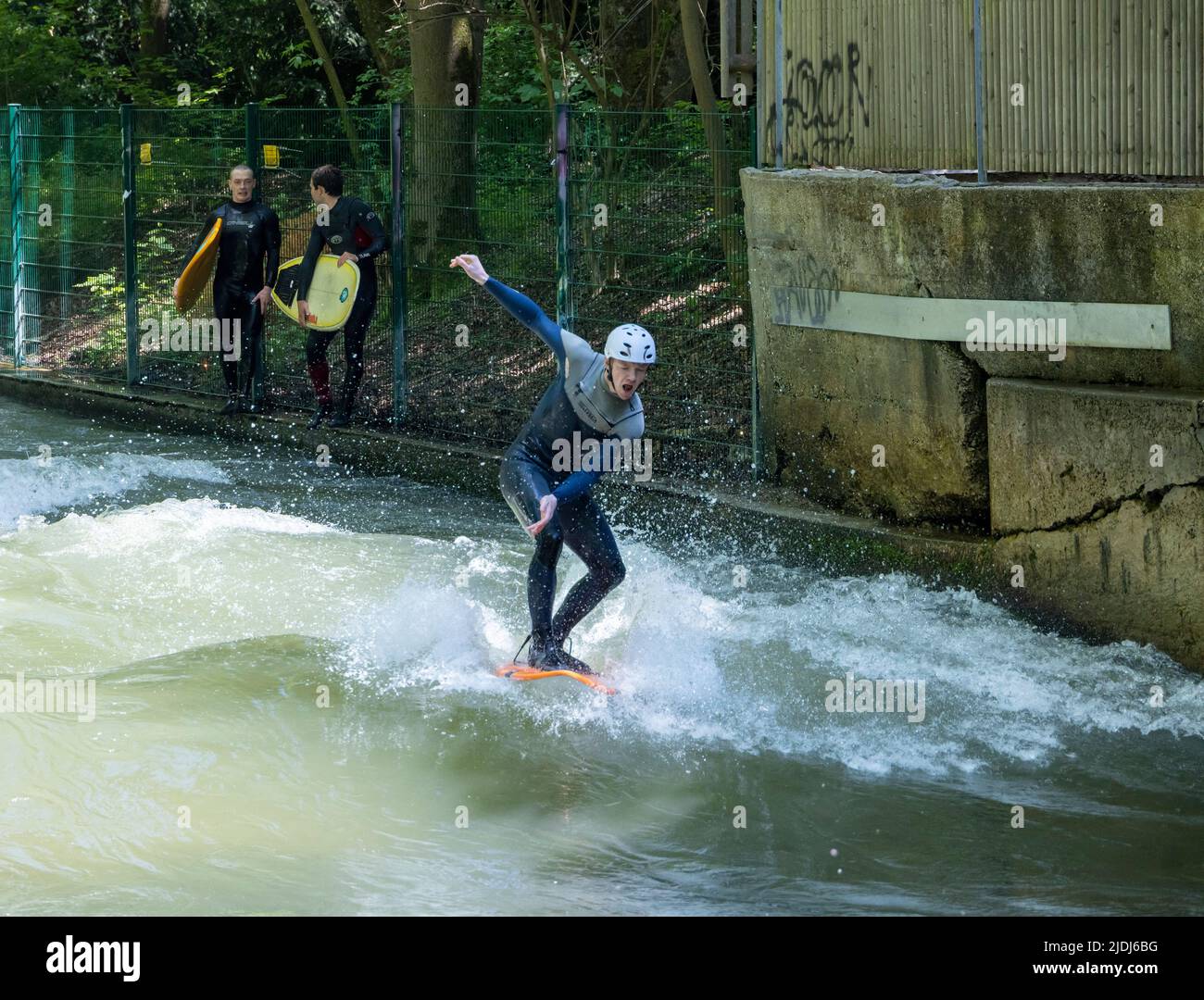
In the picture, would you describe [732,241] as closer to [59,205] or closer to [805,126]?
[805,126]

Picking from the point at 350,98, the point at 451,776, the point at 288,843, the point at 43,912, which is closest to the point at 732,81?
the point at 451,776

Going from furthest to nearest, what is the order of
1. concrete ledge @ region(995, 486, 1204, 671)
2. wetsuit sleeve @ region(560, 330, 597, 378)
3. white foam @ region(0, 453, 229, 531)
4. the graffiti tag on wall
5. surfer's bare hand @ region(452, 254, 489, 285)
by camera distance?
white foam @ region(0, 453, 229, 531)
the graffiti tag on wall
concrete ledge @ region(995, 486, 1204, 671)
wetsuit sleeve @ region(560, 330, 597, 378)
surfer's bare hand @ region(452, 254, 489, 285)

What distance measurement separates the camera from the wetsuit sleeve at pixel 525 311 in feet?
27.4

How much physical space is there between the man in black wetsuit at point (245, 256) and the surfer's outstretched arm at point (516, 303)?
6.35 meters

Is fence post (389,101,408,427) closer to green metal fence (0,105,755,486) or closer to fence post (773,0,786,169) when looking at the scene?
green metal fence (0,105,755,486)

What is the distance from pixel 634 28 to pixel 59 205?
6240 millimetres

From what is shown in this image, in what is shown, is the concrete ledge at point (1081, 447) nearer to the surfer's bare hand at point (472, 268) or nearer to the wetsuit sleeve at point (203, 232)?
the surfer's bare hand at point (472, 268)

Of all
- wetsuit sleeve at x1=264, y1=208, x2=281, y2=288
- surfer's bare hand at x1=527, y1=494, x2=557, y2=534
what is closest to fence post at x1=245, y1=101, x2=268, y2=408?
wetsuit sleeve at x1=264, y1=208, x2=281, y2=288

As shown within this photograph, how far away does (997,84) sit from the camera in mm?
9875

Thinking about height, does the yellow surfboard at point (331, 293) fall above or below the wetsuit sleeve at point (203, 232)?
below

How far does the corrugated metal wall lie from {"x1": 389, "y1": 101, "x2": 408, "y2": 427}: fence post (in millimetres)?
3353

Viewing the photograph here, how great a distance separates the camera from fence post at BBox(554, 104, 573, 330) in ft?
40.3

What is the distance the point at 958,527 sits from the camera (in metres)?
10.2

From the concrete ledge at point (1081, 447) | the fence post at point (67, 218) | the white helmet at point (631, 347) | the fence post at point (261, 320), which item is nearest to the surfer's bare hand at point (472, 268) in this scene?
the white helmet at point (631, 347)
